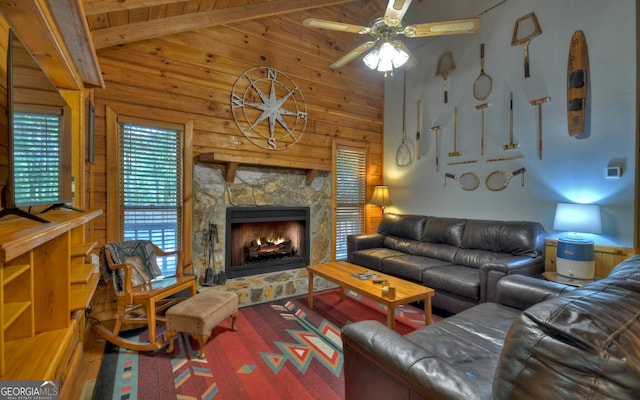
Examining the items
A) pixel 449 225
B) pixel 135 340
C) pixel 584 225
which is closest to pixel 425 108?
pixel 449 225

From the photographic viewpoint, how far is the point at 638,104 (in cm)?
267

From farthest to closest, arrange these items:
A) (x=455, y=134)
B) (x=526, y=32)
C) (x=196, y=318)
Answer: (x=455, y=134) < (x=526, y=32) < (x=196, y=318)

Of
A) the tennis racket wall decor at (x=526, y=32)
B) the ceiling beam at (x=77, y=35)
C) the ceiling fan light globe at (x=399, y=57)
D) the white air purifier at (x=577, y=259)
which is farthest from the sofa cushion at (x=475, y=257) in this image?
the ceiling beam at (x=77, y=35)

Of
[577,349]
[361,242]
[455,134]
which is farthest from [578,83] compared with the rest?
[577,349]

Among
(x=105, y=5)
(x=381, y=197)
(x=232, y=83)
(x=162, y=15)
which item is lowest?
(x=381, y=197)

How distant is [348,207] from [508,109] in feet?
8.59

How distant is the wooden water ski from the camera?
2.97m

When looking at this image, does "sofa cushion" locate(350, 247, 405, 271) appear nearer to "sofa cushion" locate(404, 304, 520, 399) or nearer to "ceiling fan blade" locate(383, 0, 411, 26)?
"sofa cushion" locate(404, 304, 520, 399)

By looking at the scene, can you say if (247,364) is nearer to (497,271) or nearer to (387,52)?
(497,271)

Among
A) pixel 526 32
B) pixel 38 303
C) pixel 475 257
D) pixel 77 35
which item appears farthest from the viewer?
pixel 526 32

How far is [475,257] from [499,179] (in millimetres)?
1121

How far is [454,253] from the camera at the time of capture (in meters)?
3.55

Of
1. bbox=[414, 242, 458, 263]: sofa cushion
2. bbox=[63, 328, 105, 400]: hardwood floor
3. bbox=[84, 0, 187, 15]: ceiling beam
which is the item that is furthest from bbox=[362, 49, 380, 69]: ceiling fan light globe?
bbox=[63, 328, 105, 400]: hardwood floor

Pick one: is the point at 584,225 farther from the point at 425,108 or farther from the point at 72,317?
Result: the point at 72,317
